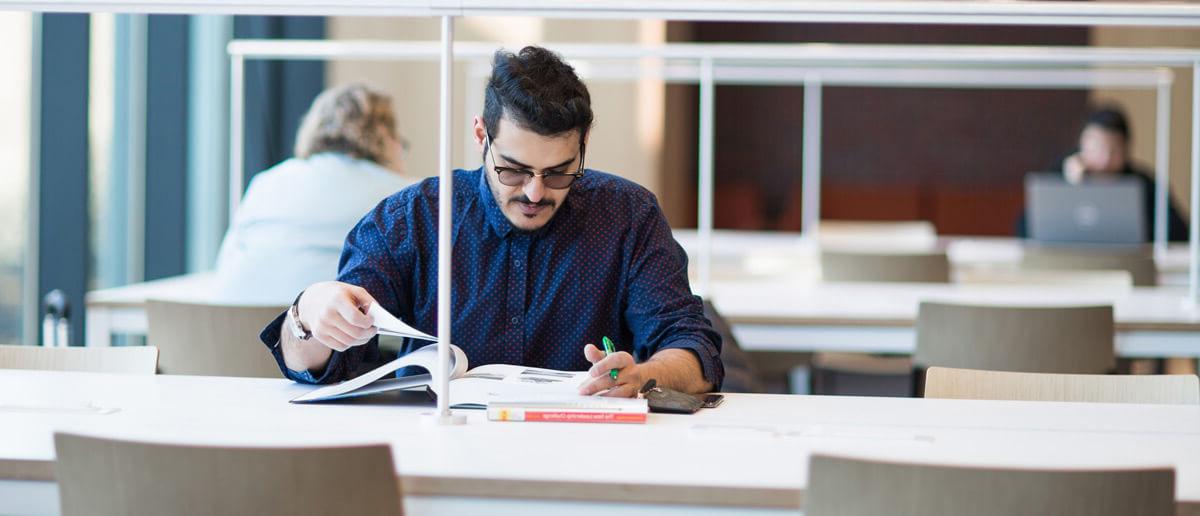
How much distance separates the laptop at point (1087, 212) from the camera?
165 inches

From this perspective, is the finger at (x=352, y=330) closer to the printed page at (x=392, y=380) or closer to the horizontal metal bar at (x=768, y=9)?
the printed page at (x=392, y=380)

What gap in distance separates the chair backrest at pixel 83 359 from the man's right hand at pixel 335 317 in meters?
0.34

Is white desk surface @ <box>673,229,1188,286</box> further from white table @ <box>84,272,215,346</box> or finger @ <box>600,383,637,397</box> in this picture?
finger @ <box>600,383,637,397</box>

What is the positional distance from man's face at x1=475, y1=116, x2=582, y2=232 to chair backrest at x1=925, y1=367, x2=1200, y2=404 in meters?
0.56

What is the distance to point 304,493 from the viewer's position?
101cm

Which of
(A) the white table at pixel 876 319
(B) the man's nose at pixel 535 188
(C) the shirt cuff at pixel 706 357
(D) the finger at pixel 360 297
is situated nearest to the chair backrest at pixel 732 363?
(A) the white table at pixel 876 319

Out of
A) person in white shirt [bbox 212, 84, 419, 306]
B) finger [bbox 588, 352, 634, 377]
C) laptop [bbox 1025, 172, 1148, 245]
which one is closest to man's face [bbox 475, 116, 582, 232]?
finger [bbox 588, 352, 634, 377]

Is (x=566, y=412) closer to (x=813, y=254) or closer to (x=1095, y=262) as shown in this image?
(x=1095, y=262)

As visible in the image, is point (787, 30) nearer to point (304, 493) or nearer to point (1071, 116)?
point (1071, 116)

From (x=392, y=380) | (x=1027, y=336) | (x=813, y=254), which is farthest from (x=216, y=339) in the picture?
(x=813, y=254)

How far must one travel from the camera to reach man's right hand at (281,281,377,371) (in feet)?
4.69

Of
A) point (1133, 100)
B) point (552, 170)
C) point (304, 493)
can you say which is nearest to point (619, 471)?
point (304, 493)

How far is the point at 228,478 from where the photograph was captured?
3.32 ft

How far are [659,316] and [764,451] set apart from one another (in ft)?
1.64
